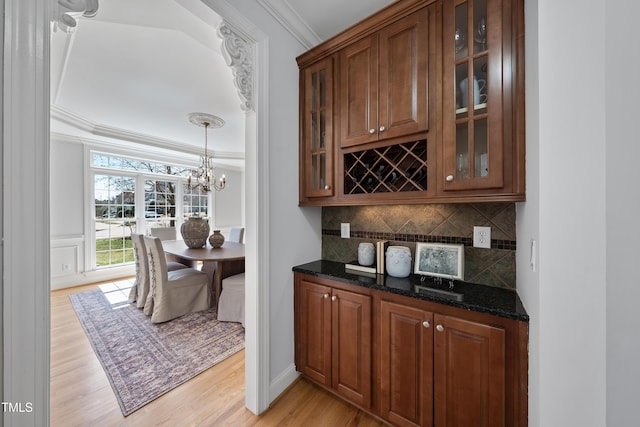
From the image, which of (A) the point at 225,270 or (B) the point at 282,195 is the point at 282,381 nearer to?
(B) the point at 282,195

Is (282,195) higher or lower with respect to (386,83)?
lower

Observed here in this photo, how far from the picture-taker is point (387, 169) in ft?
5.49

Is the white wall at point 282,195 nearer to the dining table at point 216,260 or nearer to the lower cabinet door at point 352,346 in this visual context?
the lower cabinet door at point 352,346

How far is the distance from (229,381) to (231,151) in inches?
198

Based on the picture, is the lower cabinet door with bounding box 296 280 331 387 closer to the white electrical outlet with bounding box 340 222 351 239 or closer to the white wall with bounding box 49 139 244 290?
the white electrical outlet with bounding box 340 222 351 239

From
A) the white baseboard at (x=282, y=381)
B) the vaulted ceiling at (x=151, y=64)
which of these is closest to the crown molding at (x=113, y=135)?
the vaulted ceiling at (x=151, y=64)

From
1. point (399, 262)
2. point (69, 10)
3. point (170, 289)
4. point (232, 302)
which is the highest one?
point (69, 10)

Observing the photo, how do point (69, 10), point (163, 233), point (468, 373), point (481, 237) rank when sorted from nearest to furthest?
point (69, 10) → point (468, 373) → point (481, 237) → point (163, 233)

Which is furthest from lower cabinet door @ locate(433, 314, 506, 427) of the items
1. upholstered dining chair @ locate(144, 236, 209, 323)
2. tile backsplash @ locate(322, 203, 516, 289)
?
upholstered dining chair @ locate(144, 236, 209, 323)

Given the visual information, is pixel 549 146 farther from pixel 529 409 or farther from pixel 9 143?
pixel 9 143

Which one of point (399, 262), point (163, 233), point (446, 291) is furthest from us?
point (163, 233)

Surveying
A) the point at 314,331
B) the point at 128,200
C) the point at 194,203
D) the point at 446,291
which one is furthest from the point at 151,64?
the point at 194,203

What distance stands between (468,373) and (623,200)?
112 centimetres

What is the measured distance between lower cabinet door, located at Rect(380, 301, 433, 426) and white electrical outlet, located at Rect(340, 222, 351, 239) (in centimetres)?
72
